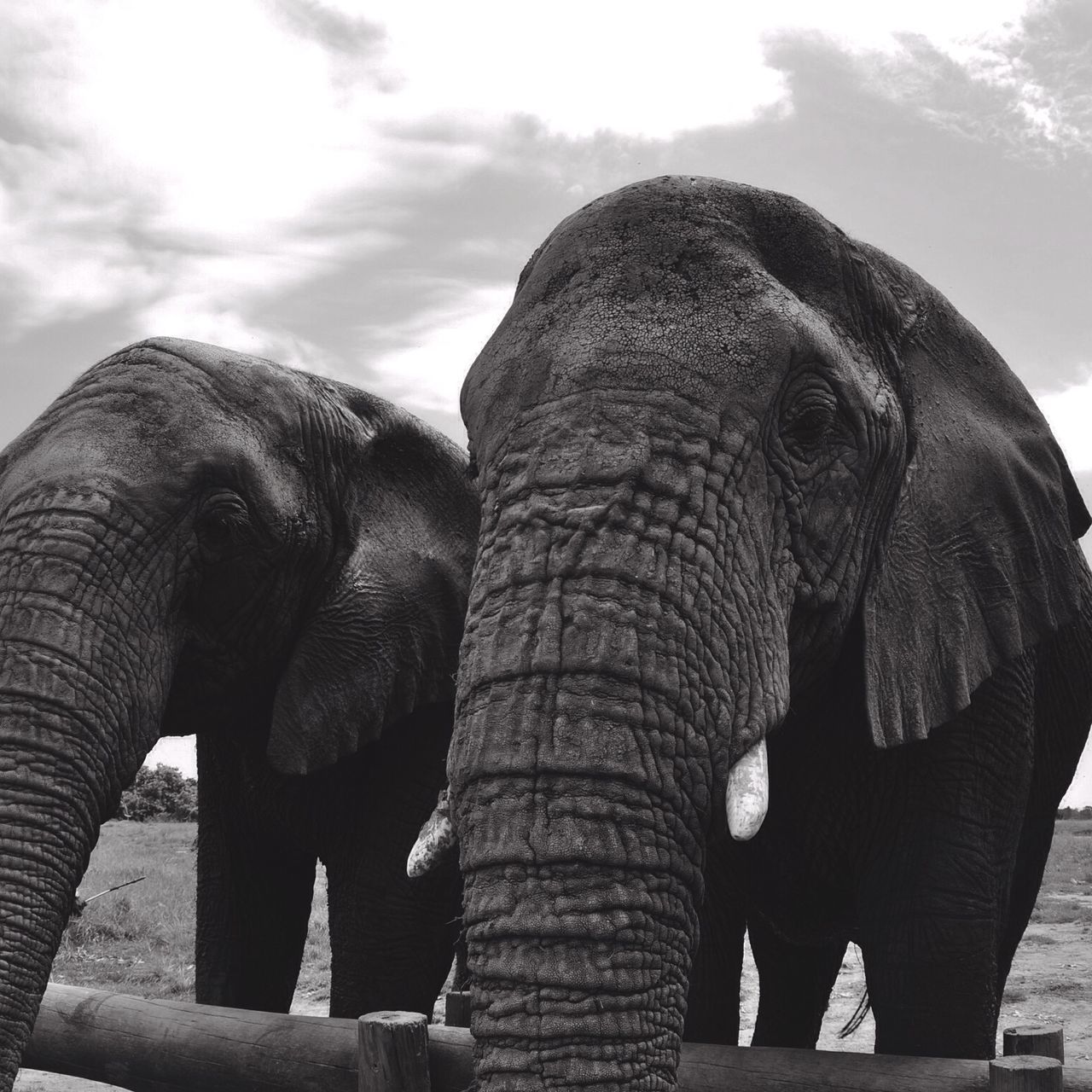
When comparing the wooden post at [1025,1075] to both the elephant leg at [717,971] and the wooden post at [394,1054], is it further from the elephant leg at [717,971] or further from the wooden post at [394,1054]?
the wooden post at [394,1054]

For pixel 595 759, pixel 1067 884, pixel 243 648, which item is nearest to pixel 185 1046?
pixel 243 648

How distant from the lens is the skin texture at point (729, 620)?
2.42 meters

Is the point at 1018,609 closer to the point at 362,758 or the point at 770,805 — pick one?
the point at 770,805

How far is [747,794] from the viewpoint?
2551 millimetres

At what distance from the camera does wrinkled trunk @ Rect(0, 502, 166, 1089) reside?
3.78 metres

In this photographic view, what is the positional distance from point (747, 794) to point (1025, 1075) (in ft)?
3.86

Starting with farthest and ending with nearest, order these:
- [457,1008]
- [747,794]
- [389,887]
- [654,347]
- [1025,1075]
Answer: [457,1008] → [389,887] → [1025,1075] → [654,347] → [747,794]

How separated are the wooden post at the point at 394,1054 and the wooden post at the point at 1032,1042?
60.0 inches

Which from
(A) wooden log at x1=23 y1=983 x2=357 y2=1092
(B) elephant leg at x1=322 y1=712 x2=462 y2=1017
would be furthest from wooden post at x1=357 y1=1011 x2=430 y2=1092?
(B) elephant leg at x1=322 y1=712 x2=462 y2=1017

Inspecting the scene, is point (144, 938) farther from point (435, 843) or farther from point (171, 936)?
point (435, 843)

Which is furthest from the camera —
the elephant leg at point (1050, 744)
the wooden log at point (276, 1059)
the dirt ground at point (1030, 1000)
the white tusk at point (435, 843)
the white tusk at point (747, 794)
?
the dirt ground at point (1030, 1000)

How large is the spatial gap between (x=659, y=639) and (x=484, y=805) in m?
0.41

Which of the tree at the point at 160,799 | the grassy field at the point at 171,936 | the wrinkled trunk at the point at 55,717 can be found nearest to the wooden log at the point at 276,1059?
the wrinkled trunk at the point at 55,717

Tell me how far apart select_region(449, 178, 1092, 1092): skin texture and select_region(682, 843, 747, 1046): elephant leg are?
196 millimetres
